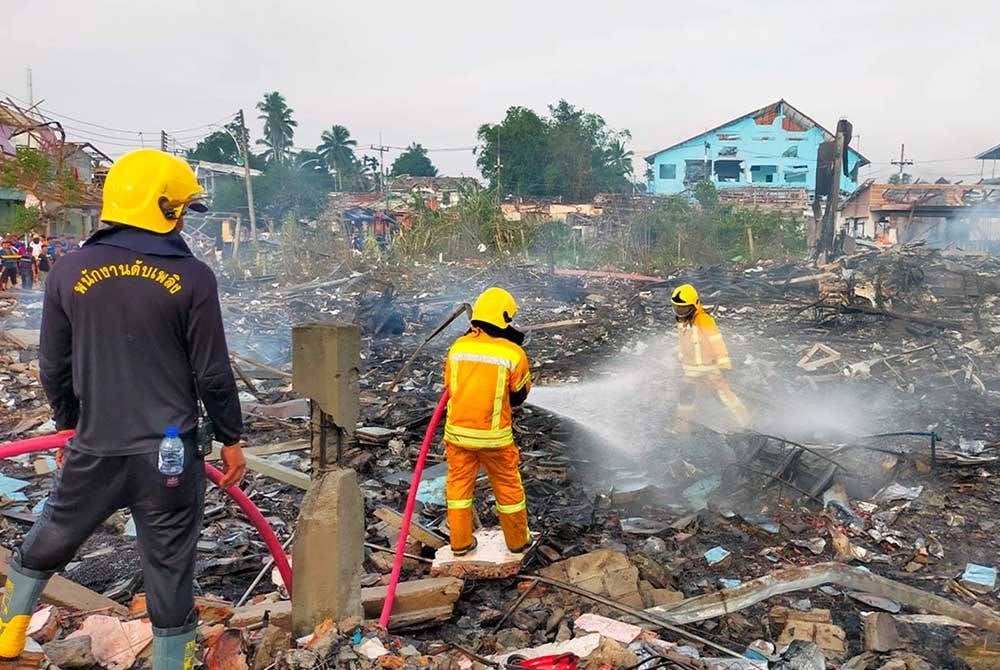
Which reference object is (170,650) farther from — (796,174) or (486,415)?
(796,174)

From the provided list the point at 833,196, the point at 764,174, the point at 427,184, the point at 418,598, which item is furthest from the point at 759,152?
the point at 418,598

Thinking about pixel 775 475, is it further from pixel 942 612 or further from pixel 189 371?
pixel 189 371

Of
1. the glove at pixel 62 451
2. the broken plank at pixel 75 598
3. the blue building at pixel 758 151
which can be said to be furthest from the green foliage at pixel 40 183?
the blue building at pixel 758 151

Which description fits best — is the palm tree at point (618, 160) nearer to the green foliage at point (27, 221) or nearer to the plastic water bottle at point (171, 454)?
the green foliage at point (27, 221)

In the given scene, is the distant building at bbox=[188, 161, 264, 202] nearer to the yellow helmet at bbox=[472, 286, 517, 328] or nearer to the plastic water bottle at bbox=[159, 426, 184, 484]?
the yellow helmet at bbox=[472, 286, 517, 328]

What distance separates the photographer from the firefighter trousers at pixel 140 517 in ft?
8.09

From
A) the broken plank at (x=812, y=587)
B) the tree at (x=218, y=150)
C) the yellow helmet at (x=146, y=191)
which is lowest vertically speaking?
the broken plank at (x=812, y=587)

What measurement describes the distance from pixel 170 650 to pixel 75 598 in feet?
4.03

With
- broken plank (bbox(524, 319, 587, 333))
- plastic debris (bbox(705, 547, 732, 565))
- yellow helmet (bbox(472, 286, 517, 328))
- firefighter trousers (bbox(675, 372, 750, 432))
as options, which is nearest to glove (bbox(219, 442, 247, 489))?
yellow helmet (bbox(472, 286, 517, 328))

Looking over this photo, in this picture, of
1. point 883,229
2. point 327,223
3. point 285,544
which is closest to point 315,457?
point 285,544

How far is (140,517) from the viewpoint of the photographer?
8.23ft

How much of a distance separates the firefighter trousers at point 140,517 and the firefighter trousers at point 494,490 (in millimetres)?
1862

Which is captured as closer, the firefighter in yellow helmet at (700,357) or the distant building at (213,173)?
the firefighter in yellow helmet at (700,357)

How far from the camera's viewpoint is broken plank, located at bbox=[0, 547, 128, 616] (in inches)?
132
